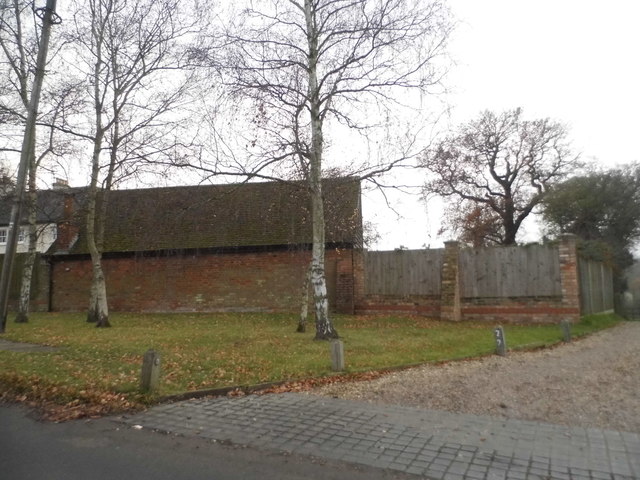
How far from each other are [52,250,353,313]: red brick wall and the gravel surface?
1005cm

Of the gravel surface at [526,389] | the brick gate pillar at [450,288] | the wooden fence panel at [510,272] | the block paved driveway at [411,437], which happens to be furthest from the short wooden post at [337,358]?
the wooden fence panel at [510,272]

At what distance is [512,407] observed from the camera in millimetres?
6754

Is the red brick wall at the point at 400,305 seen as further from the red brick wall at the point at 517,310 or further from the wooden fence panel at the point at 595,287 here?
the wooden fence panel at the point at 595,287

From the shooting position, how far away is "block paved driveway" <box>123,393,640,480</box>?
4.70m

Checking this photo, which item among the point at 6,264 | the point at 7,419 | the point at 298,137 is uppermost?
the point at 298,137

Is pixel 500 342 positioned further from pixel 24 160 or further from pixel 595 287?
pixel 595 287

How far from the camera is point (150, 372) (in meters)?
7.21

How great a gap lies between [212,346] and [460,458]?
24.7 ft

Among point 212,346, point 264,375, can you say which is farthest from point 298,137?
point 264,375

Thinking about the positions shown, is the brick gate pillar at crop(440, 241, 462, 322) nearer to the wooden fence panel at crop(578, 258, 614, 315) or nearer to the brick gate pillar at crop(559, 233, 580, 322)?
the brick gate pillar at crop(559, 233, 580, 322)

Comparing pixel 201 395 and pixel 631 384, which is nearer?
pixel 201 395

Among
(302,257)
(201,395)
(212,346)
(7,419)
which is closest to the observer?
(7,419)

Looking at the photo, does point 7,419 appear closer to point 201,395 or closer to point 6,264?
point 201,395

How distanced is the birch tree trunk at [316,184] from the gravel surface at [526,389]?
3407mm
